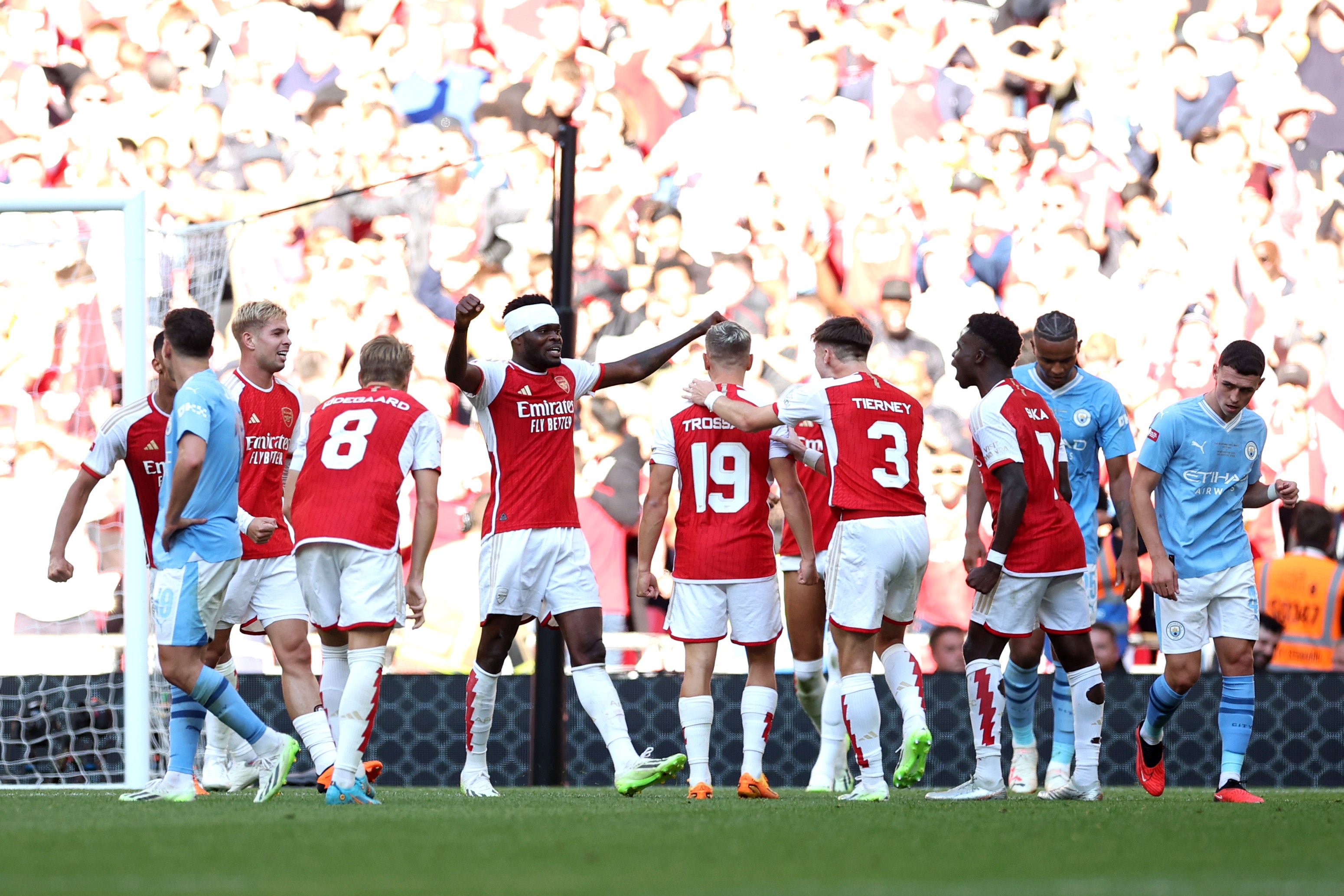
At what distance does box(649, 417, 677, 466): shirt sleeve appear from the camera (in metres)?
5.81

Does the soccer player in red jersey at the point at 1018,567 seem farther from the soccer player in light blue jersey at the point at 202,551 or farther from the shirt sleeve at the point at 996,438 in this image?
the soccer player in light blue jersey at the point at 202,551

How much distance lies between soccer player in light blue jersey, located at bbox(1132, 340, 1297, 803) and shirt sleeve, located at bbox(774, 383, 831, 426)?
3.92 ft

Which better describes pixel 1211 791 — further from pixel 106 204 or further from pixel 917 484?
pixel 106 204

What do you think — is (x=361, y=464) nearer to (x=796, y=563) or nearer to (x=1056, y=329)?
(x=796, y=563)

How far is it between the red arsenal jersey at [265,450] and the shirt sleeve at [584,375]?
3.41ft

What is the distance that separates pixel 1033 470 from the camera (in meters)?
5.41

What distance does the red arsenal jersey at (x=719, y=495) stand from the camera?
18.8ft

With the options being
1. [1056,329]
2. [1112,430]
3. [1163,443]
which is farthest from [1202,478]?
[1056,329]

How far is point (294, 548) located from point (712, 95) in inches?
214

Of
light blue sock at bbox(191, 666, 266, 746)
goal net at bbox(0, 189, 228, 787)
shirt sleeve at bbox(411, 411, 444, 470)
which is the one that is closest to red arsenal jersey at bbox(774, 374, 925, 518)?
shirt sleeve at bbox(411, 411, 444, 470)

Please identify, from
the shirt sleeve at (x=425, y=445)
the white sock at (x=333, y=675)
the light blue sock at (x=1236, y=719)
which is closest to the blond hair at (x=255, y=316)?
the shirt sleeve at (x=425, y=445)

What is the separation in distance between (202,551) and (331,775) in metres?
0.89

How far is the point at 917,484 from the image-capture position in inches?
214

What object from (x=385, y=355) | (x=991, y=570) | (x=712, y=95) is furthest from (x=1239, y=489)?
(x=712, y=95)
